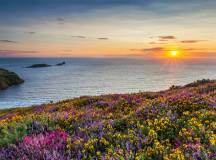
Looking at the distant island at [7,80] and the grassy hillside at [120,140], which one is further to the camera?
the distant island at [7,80]

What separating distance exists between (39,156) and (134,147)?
1900 millimetres

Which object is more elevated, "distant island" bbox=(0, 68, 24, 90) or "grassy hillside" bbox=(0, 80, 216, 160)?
"grassy hillside" bbox=(0, 80, 216, 160)

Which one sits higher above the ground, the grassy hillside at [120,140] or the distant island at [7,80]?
the grassy hillside at [120,140]

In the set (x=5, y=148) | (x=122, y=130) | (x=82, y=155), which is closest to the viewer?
(x=82, y=155)

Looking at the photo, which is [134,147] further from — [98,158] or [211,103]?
[211,103]

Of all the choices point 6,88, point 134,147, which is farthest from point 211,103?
point 6,88

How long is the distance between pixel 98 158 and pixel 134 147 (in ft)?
2.63

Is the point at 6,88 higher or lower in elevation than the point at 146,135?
lower

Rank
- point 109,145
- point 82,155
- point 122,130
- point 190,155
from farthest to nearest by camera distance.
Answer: point 122,130, point 109,145, point 82,155, point 190,155

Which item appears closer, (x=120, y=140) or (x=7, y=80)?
(x=120, y=140)

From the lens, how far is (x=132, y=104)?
14.9m

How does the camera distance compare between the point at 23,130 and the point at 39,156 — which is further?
the point at 23,130

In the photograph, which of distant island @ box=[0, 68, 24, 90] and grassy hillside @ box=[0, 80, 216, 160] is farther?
distant island @ box=[0, 68, 24, 90]

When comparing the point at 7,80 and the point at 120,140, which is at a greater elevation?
the point at 120,140
